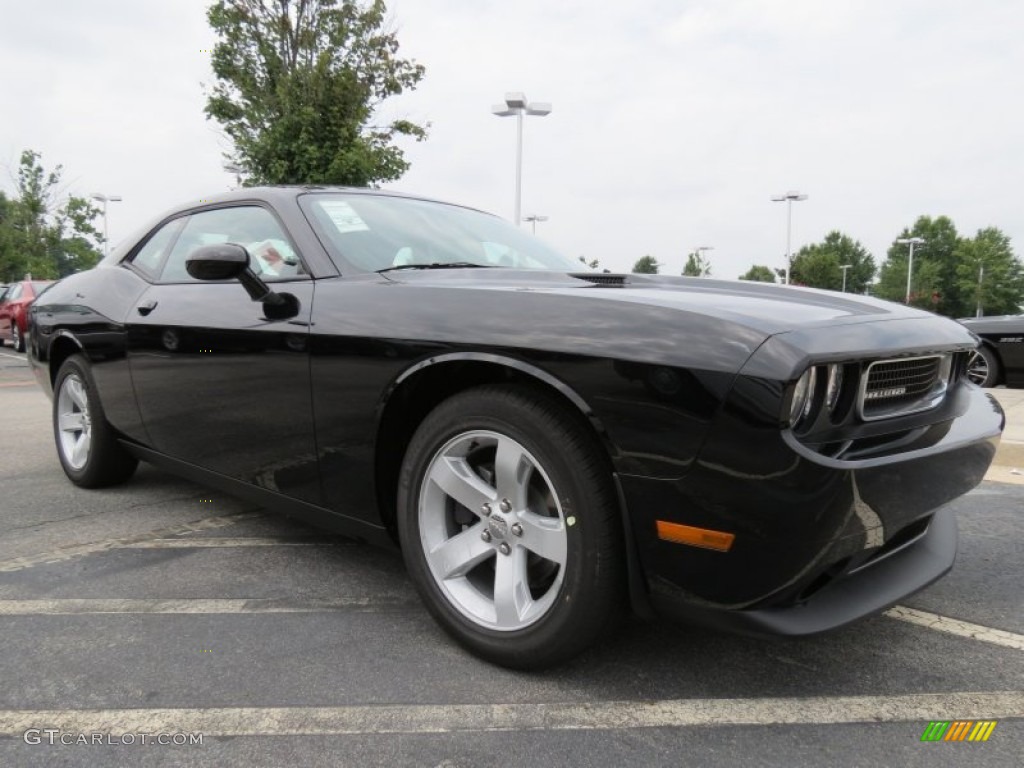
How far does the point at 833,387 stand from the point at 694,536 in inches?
18.0

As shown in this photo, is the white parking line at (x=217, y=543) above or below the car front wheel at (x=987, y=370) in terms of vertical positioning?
below

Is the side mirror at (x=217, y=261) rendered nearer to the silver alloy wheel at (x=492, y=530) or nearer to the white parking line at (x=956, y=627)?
the silver alloy wheel at (x=492, y=530)

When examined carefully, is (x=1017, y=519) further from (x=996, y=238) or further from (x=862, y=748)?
(x=996, y=238)

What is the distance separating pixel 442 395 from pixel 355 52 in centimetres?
1350

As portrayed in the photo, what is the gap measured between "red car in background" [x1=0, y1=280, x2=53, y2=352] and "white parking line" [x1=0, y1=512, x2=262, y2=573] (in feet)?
42.7

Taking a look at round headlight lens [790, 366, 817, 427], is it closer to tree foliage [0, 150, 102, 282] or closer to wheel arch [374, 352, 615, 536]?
wheel arch [374, 352, 615, 536]

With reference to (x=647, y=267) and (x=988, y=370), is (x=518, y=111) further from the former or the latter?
(x=647, y=267)

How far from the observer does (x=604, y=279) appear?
92.0 inches

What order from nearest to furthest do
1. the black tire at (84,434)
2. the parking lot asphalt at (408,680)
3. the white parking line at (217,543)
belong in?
the parking lot asphalt at (408,680) → the white parking line at (217,543) → the black tire at (84,434)

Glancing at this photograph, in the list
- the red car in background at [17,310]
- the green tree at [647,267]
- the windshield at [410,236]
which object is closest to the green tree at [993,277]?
the green tree at [647,267]

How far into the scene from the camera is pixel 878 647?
2.14m

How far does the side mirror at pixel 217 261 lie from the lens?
95.2 inches

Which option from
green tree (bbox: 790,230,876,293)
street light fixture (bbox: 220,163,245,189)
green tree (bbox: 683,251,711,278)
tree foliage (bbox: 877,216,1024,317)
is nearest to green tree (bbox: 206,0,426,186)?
street light fixture (bbox: 220,163,245,189)

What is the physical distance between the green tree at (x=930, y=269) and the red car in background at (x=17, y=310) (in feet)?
229
